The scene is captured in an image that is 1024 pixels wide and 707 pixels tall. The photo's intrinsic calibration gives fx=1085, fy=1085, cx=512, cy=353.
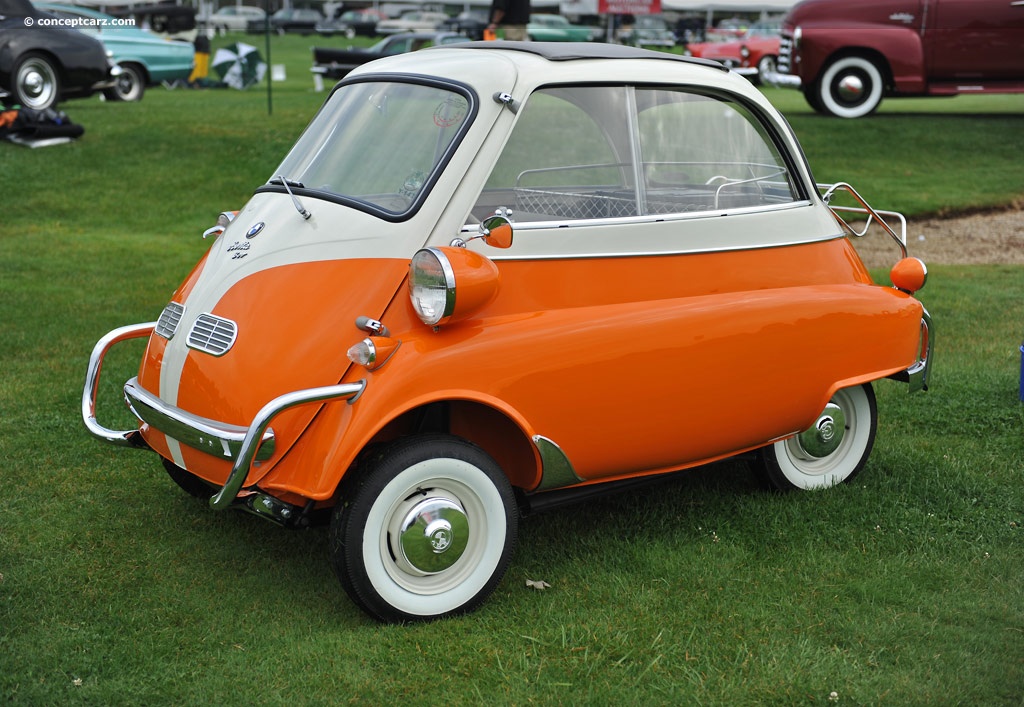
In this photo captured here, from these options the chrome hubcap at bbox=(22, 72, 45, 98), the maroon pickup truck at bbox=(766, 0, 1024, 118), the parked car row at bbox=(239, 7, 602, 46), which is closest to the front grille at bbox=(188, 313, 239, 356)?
the maroon pickup truck at bbox=(766, 0, 1024, 118)

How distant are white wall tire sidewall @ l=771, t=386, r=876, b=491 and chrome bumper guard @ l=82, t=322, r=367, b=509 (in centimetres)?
211

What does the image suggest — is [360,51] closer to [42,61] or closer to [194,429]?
[42,61]

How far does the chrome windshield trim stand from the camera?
11.1ft

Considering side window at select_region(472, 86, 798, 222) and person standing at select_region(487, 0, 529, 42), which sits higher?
person standing at select_region(487, 0, 529, 42)

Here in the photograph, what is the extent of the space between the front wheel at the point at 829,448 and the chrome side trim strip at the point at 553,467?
3.68 feet

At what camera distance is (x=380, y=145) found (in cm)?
395

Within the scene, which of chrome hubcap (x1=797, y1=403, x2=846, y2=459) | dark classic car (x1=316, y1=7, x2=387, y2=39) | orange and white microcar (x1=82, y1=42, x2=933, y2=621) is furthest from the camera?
dark classic car (x1=316, y1=7, x2=387, y2=39)

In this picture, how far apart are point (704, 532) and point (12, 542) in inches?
103

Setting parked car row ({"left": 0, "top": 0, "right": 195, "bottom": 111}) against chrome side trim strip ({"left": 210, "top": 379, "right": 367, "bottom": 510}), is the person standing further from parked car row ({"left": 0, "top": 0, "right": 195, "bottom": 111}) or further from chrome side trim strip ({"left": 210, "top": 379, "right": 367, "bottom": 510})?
chrome side trim strip ({"left": 210, "top": 379, "right": 367, "bottom": 510})

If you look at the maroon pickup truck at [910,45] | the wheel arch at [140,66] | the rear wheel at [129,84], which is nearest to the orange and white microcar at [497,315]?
the maroon pickup truck at [910,45]

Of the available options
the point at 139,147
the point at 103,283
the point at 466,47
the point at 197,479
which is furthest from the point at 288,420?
the point at 139,147

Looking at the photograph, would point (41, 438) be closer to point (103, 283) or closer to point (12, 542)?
point (12, 542)

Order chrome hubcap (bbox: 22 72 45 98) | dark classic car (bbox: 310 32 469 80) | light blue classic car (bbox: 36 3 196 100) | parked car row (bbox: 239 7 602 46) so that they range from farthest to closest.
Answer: parked car row (bbox: 239 7 602 46) < dark classic car (bbox: 310 32 469 80) < light blue classic car (bbox: 36 3 196 100) < chrome hubcap (bbox: 22 72 45 98)

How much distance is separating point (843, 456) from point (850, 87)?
11244mm
